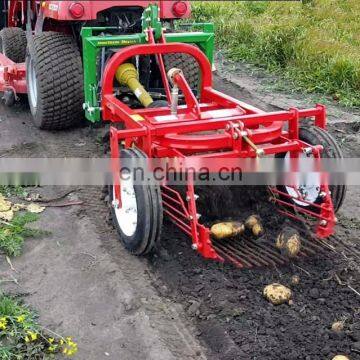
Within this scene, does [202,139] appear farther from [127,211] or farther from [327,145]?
[327,145]

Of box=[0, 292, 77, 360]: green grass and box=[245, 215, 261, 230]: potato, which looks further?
box=[245, 215, 261, 230]: potato

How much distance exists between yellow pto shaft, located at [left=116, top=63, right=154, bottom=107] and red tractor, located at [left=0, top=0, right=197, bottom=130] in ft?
0.79

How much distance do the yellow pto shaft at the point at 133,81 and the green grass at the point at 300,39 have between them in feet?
9.65

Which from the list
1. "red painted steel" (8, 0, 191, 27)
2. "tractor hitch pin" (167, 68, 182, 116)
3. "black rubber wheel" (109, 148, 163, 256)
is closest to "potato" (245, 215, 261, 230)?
"black rubber wheel" (109, 148, 163, 256)

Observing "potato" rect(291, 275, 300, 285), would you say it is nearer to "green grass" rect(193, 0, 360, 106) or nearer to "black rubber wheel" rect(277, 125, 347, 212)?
"black rubber wheel" rect(277, 125, 347, 212)

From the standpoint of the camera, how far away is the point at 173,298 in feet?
11.7

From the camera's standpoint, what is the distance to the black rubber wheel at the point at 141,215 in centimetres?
363

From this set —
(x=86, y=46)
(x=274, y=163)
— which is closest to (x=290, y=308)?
(x=274, y=163)

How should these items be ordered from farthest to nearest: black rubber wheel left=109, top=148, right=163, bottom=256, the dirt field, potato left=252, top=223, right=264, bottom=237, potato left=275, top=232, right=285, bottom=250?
1. potato left=252, top=223, right=264, bottom=237
2. potato left=275, top=232, right=285, bottom=250
3. black rubber wheel left=109, top=148, right=163, bottom=256
4. the dirt field

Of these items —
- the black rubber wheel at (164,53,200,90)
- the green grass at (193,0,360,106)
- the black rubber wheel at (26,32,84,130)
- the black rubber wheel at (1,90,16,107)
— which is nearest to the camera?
the black rubber wheel at (26,32,84,130)

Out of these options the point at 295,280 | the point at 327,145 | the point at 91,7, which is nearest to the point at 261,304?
the point at 295,280

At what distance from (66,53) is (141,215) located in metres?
2.43

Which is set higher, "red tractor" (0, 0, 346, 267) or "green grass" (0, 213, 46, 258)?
"red tractor" (0, 0, 346, 267)

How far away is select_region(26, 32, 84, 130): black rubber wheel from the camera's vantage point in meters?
5.45
